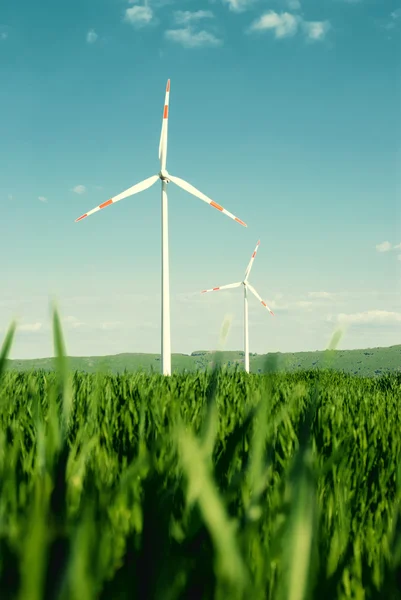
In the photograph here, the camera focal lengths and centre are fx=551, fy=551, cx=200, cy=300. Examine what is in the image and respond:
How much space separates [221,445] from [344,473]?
0.99 meters

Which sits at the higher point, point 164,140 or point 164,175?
point 164,140

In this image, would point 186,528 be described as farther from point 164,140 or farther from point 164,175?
point 164,140

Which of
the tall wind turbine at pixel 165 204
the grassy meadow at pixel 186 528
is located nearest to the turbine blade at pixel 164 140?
the tall wind turbine at pixel 165 204

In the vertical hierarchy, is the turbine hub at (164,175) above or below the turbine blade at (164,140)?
below

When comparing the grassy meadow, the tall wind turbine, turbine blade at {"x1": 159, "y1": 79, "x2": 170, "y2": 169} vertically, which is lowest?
the grassy meadow

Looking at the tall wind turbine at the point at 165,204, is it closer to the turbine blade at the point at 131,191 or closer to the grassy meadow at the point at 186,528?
the turbine blade at the point at 131,191

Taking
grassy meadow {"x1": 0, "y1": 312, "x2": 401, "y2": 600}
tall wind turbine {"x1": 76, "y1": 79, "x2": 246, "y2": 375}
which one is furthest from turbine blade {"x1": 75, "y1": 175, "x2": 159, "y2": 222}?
grassy meadow {"x1": 0, "y1": 312, "x2": 401, "y2": 600}

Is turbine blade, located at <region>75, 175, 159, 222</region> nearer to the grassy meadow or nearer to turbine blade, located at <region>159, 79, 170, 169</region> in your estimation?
turbine blade, located at <region>159, 79, 170, 169</region>

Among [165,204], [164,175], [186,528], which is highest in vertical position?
[164,175]

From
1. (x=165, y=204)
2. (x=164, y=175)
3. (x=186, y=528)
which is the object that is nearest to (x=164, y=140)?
(x=164, y=175)

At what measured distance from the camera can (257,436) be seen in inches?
45.4

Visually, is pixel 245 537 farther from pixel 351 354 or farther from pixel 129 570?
pixel 351 354

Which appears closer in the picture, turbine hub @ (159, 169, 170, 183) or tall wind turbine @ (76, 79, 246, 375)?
tall wind turbine @ (76, 79, 246, 375)

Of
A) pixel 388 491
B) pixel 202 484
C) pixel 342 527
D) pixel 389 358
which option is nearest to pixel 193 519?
pixel 202 484
